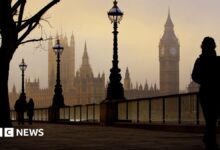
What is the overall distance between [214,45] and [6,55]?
28.7ft

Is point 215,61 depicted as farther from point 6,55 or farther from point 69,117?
point 69,117

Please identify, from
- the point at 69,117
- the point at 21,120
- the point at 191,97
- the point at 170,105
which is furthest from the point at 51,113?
the point at 191,97

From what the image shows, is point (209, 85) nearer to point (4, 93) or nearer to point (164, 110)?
point (4, 93)

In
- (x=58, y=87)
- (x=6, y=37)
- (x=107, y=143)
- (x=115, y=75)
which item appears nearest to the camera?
(x=107, y=143)

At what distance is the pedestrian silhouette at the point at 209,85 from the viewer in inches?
371

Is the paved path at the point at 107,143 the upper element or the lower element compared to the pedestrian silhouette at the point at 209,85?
lower

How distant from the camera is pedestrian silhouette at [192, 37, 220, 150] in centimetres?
943

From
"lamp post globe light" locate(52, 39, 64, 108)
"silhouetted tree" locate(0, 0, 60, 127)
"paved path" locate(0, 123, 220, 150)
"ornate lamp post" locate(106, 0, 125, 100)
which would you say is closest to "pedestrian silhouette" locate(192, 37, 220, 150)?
"paved path" locate(0, 123, 220, 150)

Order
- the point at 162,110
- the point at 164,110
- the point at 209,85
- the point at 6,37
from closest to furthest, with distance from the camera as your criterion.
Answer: the point at 209,85 → the point at 6,37 → the point at 164,110 → the point at 162,110

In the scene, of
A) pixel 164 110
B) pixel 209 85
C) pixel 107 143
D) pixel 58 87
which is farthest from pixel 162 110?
pixel 58 87

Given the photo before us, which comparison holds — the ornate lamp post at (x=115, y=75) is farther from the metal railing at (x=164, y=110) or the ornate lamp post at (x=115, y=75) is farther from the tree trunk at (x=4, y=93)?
the tree trunk at (x=4, y=93)

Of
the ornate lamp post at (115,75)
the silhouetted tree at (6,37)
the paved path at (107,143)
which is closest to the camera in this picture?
the paved path at (107,143)

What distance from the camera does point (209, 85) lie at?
9586mm

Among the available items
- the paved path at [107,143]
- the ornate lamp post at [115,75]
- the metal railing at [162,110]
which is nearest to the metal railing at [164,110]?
the metal railing at [162,110]
